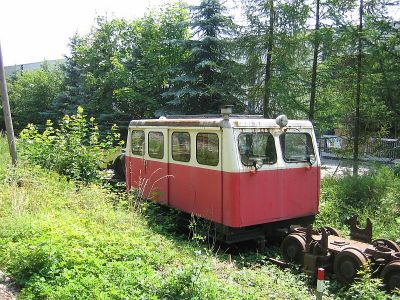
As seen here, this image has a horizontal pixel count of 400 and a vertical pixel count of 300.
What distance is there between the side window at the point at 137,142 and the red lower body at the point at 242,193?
3.94 feet

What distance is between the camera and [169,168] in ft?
28.8

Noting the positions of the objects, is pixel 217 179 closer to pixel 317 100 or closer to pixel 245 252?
pixel 245 252

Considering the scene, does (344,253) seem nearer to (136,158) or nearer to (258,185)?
(258,185)

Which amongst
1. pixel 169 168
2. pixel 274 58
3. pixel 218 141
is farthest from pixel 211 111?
pixel 218 141

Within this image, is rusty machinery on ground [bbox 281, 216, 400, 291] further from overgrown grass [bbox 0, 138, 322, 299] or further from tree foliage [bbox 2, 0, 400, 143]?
tree foliage [bbox 2, 0, 400, 143]

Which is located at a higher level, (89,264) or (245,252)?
(89,264)

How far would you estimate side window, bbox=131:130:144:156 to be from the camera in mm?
9945

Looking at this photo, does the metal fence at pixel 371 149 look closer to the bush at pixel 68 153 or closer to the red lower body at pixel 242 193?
the red lower body at pixel 242 193

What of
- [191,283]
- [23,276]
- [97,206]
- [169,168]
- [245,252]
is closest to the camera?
[191,283]

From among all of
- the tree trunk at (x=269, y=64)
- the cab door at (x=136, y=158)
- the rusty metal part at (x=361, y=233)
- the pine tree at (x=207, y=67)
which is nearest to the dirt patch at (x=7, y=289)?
the cab door at (x=136, y=158)

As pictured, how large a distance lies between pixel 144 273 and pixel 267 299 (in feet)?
4.92

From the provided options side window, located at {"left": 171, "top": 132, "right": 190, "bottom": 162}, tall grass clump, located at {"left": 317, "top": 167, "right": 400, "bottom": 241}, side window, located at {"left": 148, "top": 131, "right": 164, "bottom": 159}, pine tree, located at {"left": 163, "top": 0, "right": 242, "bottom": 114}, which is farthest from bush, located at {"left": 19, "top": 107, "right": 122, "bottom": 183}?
pine tree, located at {"left": 163, "top": 0, "right": 242, "bottom": 114}

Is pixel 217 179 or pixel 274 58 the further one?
pixel 274 58

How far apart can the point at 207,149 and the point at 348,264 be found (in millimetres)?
3112
